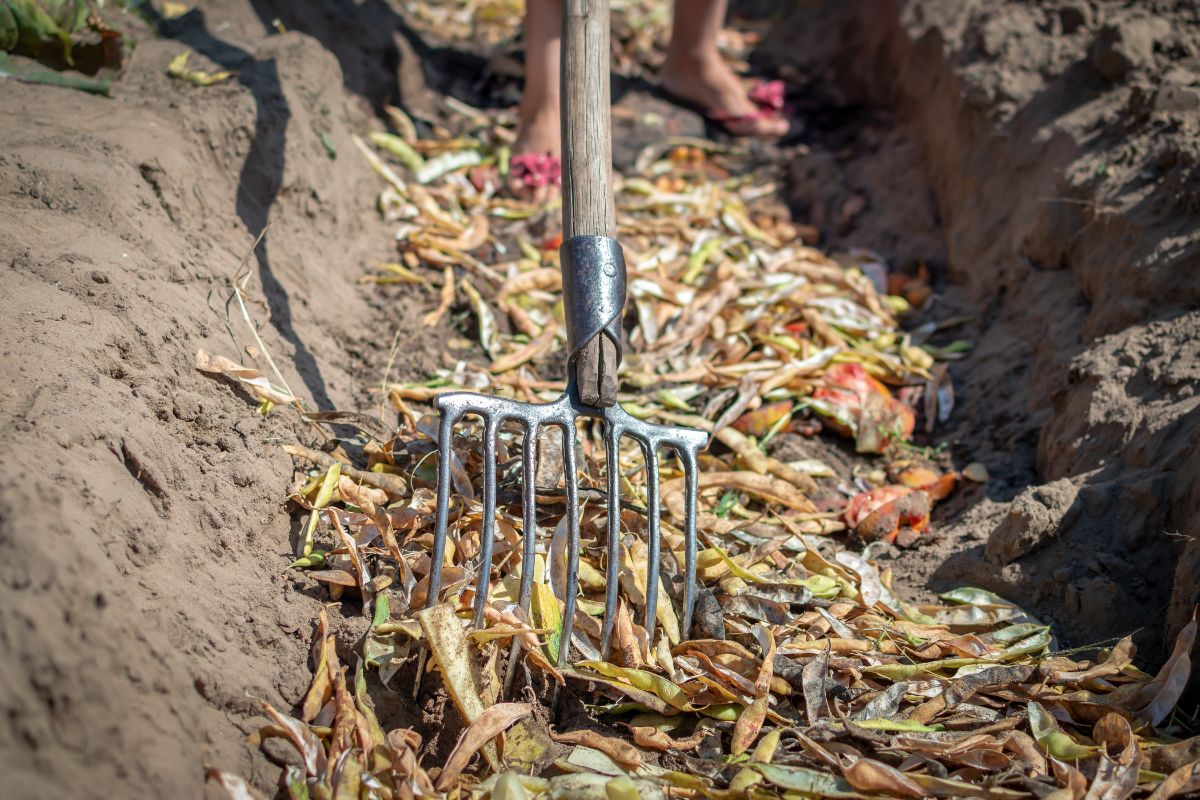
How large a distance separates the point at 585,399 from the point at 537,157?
2229mm

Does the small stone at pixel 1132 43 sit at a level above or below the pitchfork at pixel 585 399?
above

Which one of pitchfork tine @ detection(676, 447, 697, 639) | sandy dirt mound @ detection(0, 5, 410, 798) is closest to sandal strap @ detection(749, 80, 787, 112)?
sandy dirt mound @ detection(0, 5, 410, 798)

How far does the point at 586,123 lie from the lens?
97.0 inches

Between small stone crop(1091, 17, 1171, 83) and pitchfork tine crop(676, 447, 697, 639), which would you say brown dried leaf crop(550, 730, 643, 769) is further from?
small stone crop(1091, 17, 1171, 83)

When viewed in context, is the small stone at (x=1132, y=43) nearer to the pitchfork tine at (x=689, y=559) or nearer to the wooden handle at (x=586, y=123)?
the wooden handle at (x=586, y=123)

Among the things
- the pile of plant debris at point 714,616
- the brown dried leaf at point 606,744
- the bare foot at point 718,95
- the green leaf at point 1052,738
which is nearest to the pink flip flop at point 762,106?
the bare foot at point 718,95

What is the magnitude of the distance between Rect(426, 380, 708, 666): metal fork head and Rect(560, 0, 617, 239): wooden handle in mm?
446

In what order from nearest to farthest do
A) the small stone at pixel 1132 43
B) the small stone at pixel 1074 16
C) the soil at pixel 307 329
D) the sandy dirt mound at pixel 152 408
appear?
1. the sandy dirt mound at pixel 152 408
2. the soil at pixel 307 329
3. the small stone at pixel 1132 43
4. the small stone at pixel 1074 16

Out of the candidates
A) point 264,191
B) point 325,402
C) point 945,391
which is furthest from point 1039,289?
point 264,191

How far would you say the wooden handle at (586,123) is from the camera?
2408 mm

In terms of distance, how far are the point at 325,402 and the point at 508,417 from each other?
2.57 feet

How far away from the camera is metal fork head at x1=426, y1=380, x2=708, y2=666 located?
2045 millimetres

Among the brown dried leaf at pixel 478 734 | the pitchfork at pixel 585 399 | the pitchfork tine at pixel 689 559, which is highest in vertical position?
the pitchfork at pixel 585 399

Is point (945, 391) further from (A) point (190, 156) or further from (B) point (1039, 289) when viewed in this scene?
(A) point (190, 156)
